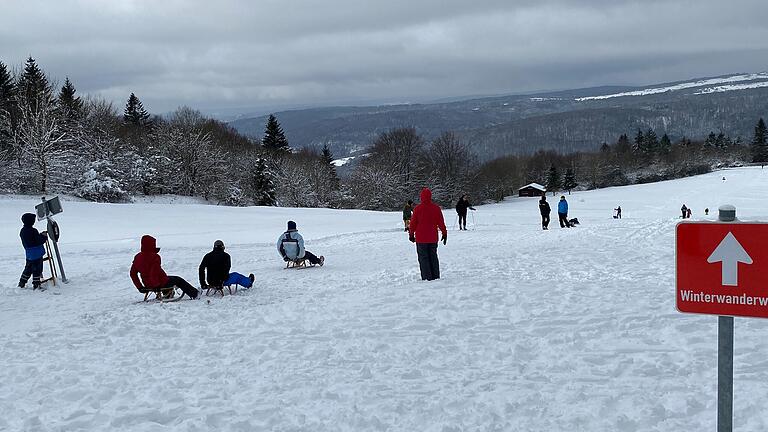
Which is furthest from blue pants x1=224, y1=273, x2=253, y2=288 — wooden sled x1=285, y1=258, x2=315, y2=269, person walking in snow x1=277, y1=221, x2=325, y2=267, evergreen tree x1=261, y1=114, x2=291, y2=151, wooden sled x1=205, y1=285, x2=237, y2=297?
evergreen tree x1=261, y1=114, x2=291, y2=151

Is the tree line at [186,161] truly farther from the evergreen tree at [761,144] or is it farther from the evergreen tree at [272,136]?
the evergreen tree at [761,144]

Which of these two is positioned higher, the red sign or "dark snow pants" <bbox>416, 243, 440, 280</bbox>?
the red sign

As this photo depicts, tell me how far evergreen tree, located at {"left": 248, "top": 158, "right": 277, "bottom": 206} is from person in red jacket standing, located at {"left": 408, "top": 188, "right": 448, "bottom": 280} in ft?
162

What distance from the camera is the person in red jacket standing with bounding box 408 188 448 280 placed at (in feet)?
39.5

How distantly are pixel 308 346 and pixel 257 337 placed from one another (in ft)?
3.16

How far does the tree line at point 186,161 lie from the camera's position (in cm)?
4509

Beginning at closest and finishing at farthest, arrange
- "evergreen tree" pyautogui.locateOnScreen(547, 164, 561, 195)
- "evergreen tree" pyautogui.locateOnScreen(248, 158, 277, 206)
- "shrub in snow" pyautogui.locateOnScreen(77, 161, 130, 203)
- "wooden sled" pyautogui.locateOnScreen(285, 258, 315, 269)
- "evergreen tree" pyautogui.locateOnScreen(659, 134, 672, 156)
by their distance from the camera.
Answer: "wooden sled" pyautogui.locateOnScreen(285, 258, 315, 269) < "shrub in snow" pyautogui.locateOnScreen(77, 161, 130, 203) < "evergreen tree" pyautogui.locateOnScreen(248, 158, 277, 206) < "evergreen tree" pyautogui.locateOnScreen(547, 164, 561, 195) < "evergreen tree" pyautogui.locateOnScreen(659, 134, 672, 156)

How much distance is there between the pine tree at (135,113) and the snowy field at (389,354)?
214 feet

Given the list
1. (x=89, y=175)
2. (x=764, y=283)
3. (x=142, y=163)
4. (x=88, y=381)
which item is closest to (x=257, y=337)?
(x=88, y=381)

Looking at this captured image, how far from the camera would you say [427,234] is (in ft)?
39.6

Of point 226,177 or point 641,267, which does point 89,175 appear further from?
point 641,267

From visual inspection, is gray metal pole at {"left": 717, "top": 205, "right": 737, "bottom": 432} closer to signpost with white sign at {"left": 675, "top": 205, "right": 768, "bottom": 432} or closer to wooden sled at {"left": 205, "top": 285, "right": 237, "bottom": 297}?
signpost with white sign at {"left": 675, "top": 205, "right": 768, "bottom": 432}

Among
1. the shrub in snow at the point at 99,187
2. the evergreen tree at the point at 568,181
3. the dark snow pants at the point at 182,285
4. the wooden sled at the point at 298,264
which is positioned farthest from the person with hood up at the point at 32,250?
the evergreen tree at the point at 568,181

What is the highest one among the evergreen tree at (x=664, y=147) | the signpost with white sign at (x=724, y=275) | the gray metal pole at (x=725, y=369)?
the evergreen tree at (x=664, y=147)
